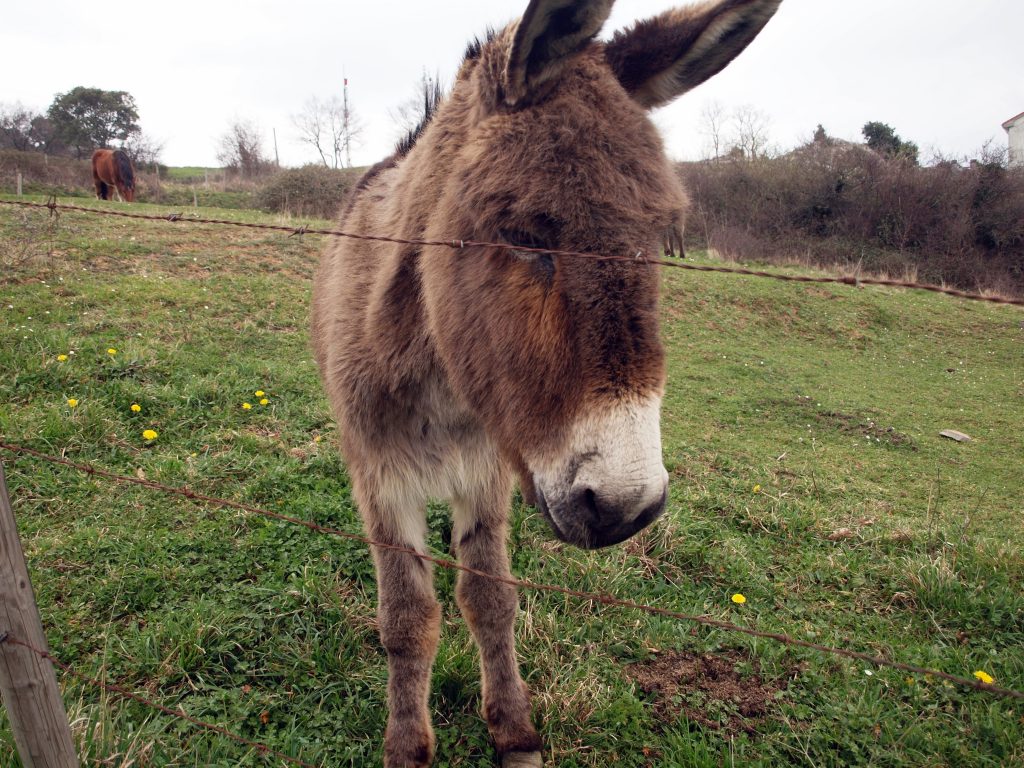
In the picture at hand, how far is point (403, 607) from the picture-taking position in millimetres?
2713

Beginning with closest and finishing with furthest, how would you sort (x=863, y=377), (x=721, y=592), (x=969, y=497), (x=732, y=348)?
(x=721, y=592), (x=969, y=497), (x=863, y=377), (x=732, y=348)

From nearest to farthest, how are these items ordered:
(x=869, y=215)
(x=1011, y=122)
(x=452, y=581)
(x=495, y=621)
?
(x=495, y=621), (x=452, y=581), (x=869, y=215), (x=1011, y=122)

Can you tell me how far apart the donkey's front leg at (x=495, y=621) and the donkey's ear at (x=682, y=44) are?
6.21 feet

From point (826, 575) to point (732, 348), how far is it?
23.7 ft

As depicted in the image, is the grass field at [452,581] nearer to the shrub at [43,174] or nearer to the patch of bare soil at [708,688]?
the patch of bare soil at [708,688]

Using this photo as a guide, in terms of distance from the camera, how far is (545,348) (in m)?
1.67

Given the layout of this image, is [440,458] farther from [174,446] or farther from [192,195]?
[192,195]

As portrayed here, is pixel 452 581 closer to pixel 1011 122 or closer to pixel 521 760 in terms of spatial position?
pixel 521 760

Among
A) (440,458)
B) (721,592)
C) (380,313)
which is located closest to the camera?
(380,313)

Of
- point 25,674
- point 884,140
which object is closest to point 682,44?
point 25,674

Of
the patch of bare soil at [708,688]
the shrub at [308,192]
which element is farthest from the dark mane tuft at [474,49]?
the shrub at [308,192]

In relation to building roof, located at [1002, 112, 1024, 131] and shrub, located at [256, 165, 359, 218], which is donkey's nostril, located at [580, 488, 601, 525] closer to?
shrub, located at [256, 165, 359, 218]

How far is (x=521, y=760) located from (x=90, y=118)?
4050 centimetres

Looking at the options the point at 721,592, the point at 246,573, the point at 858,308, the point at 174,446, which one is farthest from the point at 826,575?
the point at 858,308
